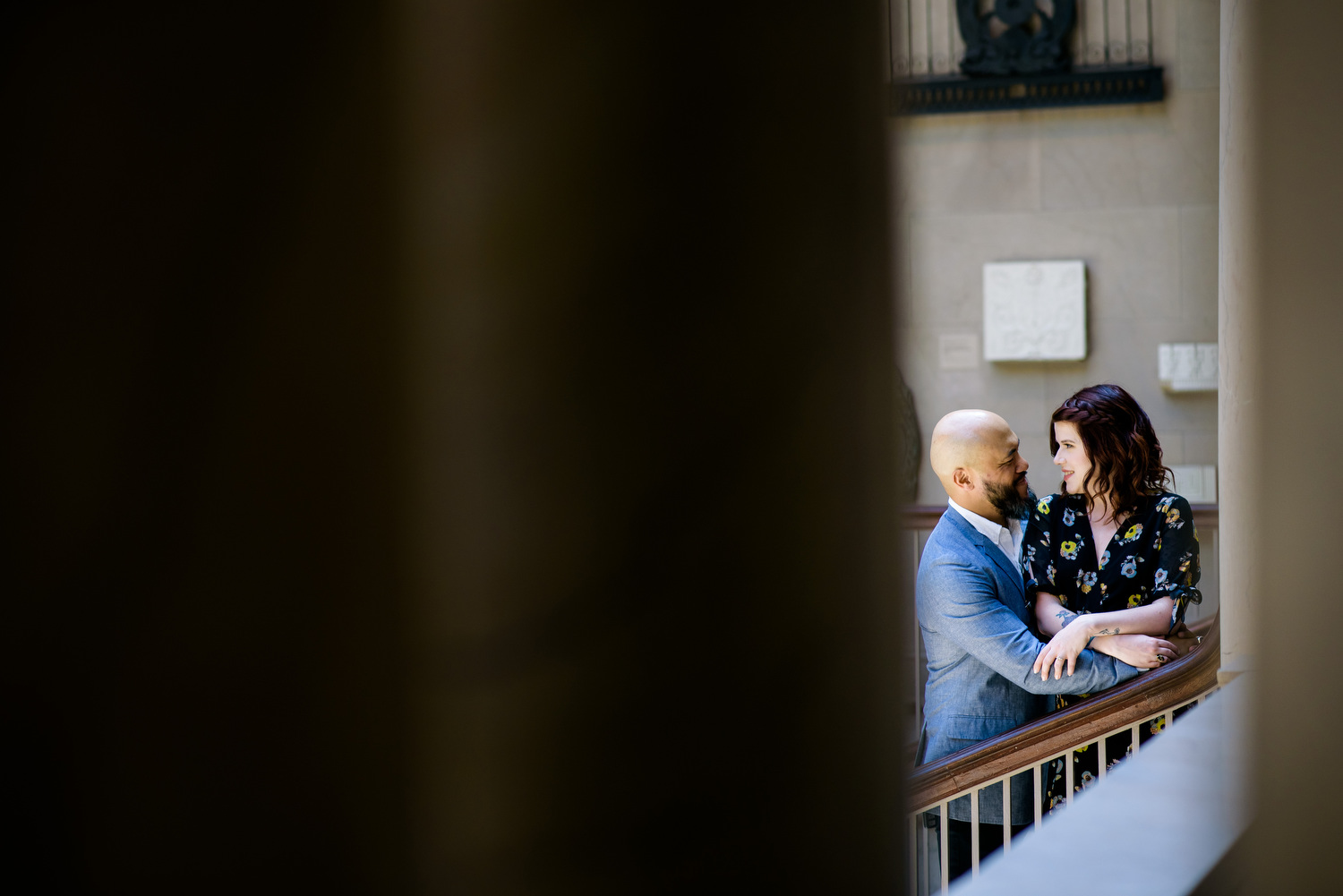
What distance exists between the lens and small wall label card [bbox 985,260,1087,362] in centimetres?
648

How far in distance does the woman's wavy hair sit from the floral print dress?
5 centimetres

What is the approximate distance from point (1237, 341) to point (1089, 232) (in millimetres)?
5157

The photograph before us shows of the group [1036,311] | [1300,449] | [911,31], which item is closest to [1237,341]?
[1300,449]

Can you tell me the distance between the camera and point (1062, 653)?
9.41 feet

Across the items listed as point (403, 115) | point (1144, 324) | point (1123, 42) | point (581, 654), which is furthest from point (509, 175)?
point (1123, 42)

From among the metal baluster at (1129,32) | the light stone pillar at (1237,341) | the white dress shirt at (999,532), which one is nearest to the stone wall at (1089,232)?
the metal baluster at (1129,32)

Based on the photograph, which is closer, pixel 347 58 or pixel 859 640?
pixel 347 58

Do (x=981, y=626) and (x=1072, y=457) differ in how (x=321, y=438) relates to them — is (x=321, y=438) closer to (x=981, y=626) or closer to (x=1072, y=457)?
(x=981, y=626)

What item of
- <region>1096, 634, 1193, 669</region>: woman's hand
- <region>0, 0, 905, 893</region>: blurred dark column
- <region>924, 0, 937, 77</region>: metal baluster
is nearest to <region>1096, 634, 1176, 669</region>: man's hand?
<region>1096, 634, 1193, 669</region>: woman's hand

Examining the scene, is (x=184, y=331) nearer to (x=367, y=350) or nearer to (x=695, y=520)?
(x=367, y=350)

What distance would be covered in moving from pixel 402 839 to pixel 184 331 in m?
0.14

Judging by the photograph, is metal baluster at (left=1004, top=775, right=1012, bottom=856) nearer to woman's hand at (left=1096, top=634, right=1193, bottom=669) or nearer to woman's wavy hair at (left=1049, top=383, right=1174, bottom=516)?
woman's hand at (left=1096, top=634, right=1193, bottom=669)

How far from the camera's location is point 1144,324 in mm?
6430

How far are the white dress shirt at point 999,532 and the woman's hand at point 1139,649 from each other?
293 millimetres
